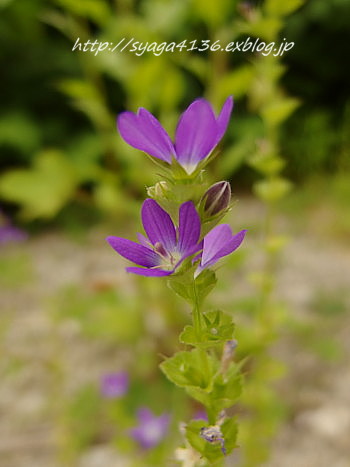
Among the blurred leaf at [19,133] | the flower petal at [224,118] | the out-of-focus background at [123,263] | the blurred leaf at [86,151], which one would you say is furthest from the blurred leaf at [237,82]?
the blurred leaf at [19,133]

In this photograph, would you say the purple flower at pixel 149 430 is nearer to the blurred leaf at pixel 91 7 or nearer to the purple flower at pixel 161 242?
the purple flower at pixel 161 242

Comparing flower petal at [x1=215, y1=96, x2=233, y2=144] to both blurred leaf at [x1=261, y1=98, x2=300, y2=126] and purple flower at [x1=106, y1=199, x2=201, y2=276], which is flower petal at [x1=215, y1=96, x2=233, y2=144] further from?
blurred leaf at [x1=261, y1=98, x2=300, y2=126]

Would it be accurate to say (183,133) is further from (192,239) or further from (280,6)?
(280,6)

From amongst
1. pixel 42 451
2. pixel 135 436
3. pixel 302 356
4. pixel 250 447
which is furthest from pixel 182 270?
pixel 302 356

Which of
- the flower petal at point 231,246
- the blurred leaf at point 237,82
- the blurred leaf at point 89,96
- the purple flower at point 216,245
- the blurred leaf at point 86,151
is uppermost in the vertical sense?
the blurred leaf at point 86,151

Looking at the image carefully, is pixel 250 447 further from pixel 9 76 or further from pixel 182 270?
pixel 9 76

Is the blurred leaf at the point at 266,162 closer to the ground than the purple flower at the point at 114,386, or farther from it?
farther from it

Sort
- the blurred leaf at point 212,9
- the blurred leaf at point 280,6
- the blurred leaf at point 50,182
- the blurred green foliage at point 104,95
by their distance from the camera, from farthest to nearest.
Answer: the blurred green foliage at point 104,95 < the blurred leaf at point 50,182 < the blurred leaf at point 212,9 < the blurred leaf at point 280,6
